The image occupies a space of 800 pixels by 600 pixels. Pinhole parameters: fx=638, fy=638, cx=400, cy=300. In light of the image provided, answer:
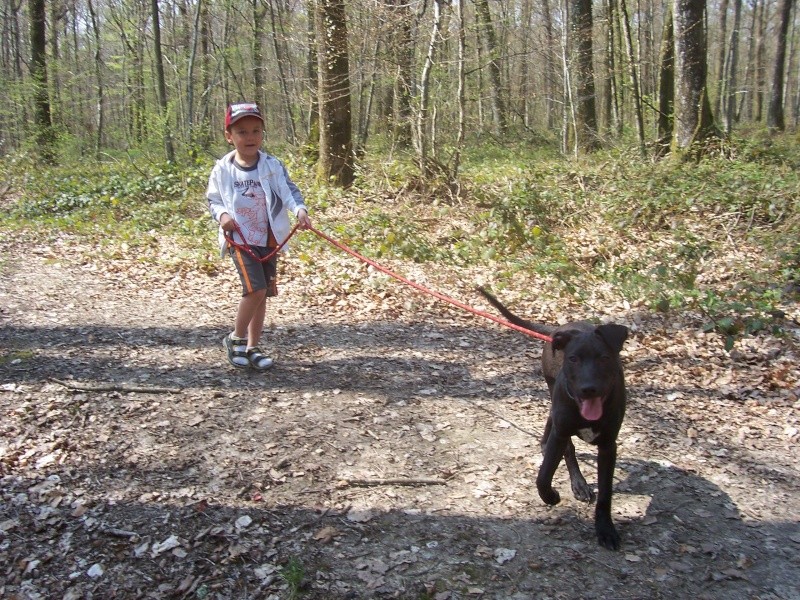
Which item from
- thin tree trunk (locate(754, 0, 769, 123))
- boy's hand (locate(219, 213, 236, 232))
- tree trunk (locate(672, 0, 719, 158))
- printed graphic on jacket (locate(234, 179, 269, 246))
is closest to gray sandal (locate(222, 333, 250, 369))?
printed graphic on jacket (locate(234, 179, 269, 246))

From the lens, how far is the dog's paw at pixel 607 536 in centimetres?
329

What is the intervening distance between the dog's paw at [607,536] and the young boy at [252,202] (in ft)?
9.51

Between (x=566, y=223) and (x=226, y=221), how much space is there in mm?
5700

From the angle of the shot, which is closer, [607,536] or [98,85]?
[607,536]

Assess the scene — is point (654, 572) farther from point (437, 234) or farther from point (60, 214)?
point (60, 214)

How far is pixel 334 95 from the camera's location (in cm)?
1109

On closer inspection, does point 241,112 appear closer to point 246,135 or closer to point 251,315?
point 246,135

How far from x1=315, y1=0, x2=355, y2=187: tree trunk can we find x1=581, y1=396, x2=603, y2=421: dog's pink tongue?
8672mm

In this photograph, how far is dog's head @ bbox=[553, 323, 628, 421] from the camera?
301 centimetres

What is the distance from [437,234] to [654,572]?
656 cm

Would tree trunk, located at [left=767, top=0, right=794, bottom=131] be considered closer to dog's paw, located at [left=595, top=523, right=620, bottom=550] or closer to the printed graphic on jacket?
the printed graphic on jacket

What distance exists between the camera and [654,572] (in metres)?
3.13

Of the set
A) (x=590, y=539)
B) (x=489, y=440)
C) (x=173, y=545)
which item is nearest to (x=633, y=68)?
(x=489, y=440)

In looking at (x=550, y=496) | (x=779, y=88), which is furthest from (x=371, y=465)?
(x=779, y=88)
